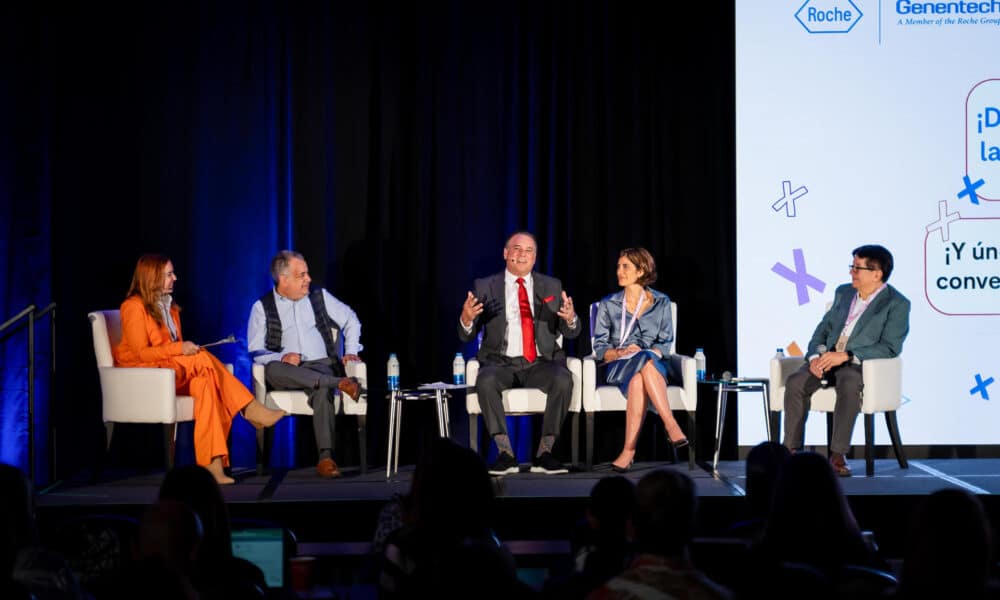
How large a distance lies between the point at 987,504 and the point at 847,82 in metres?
2.75

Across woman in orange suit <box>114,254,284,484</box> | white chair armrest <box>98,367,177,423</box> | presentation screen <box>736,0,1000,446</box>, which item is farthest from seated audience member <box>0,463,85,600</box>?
presentation screen <box>736,0,1000,446</box>

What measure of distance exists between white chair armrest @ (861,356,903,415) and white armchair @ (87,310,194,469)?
3340 mm

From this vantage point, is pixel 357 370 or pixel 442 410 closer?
pixel 442 410

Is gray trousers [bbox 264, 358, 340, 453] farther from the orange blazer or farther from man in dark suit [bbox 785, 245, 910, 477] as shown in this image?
man in dark suit [bbox 785, 245, 910, 477]

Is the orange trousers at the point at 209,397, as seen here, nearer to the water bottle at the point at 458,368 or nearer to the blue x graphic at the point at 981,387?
the water bottle at the point at 458,368

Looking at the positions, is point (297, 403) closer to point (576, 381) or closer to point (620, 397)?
point (576, 381)

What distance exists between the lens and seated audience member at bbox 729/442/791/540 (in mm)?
3071

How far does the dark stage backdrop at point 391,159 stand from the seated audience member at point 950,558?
451 cm

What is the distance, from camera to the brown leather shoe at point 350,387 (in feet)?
18.3

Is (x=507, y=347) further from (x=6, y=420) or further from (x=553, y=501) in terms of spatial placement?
(x=6, y=420)

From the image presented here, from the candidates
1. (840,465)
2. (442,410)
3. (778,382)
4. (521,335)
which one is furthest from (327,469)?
(840,465)

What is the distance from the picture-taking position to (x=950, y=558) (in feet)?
5.96

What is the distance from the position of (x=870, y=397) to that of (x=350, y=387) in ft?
8.47

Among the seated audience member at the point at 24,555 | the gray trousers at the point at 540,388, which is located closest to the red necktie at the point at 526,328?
the gray trousers at the point at 540,388
